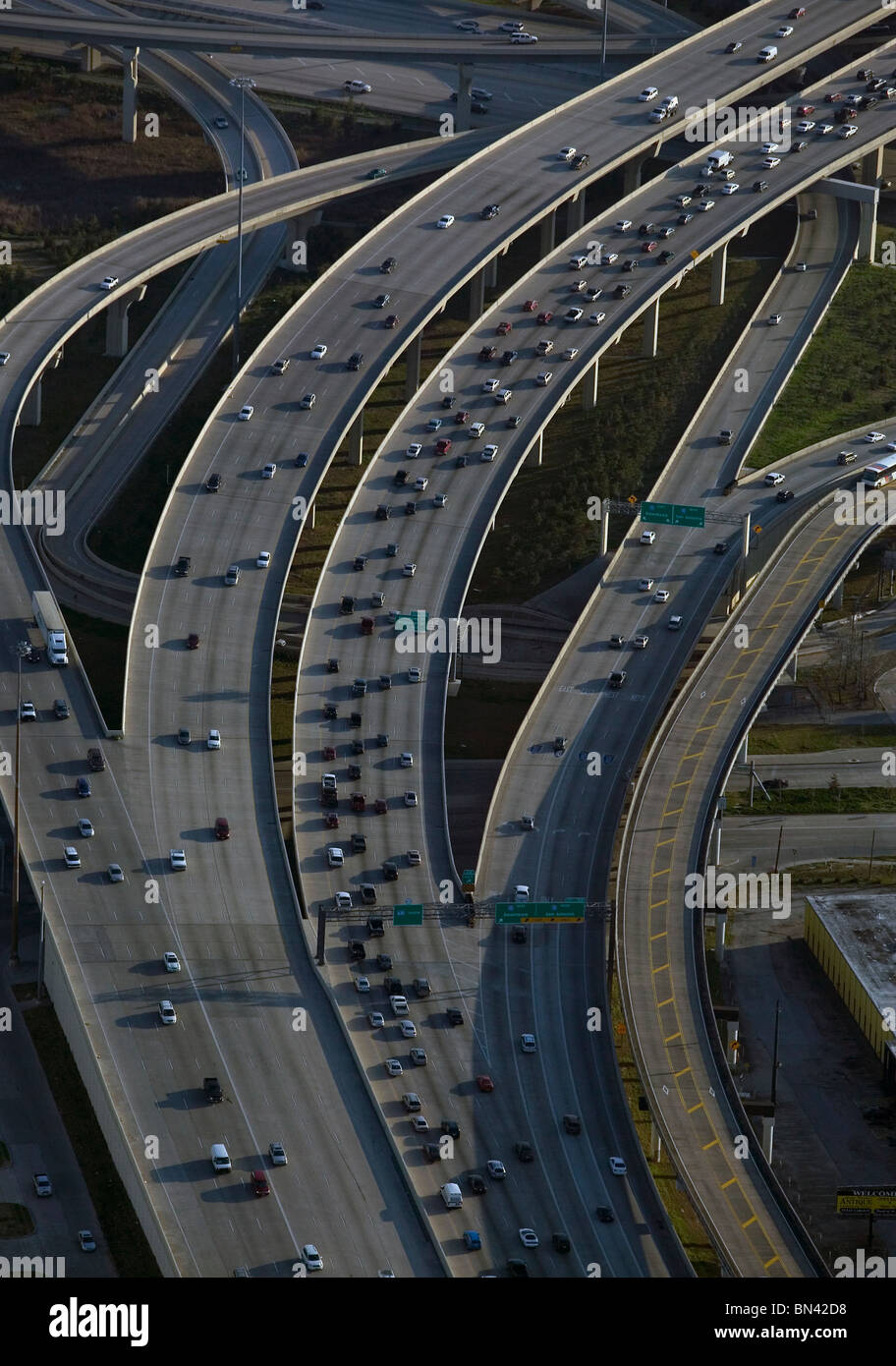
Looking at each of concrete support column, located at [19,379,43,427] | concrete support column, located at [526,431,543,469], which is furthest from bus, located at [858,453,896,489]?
concrete support column, located at [19,379,43,427]

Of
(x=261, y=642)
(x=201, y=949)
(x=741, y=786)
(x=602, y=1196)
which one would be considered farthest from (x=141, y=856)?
(x=741, y=786)

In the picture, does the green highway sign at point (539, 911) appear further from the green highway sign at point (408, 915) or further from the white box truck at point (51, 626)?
the white box truck at point (51, 626)

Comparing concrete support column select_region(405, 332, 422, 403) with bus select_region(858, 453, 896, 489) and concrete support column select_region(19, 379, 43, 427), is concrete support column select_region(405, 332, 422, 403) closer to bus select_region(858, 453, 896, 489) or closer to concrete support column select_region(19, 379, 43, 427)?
concrete support column select_region(19, 379, 43, 427)

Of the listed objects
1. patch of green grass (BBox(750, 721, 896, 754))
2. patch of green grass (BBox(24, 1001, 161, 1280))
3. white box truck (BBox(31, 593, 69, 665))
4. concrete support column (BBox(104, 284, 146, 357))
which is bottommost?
patch of green grass (BBox(24, 1001, 161, 1280))

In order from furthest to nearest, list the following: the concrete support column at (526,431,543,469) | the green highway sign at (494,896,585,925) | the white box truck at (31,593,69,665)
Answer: the concrete support column at (526,431,543,469) → the white box truck at (31,593,69,665) → the green highway sign at (494,896,585,925)

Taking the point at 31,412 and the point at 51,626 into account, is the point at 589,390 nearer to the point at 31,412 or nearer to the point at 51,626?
the point at 31,412

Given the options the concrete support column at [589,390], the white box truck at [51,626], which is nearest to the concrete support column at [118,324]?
the concrete support column at [589,390]

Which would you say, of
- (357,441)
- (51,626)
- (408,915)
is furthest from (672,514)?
(408,915)
